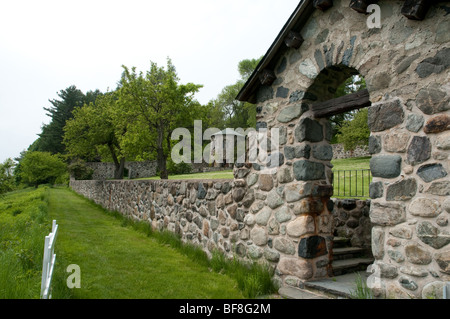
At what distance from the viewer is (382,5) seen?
139 inches

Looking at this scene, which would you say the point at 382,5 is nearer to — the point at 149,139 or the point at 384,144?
the point at 384,144

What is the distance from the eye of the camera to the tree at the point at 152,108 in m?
13.0

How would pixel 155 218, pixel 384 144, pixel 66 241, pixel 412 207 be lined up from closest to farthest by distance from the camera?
pixel 412 207
pixel 384 144
pixel 66 241
pixel 155 218

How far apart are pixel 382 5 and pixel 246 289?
3.83 meters

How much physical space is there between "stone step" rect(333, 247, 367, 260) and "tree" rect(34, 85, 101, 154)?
44.6m

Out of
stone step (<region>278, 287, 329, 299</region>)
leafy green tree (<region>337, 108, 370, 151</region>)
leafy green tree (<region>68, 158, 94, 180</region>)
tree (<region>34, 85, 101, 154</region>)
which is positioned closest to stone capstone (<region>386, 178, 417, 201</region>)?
stone step (<region>278, 287, 329, 299</region>)

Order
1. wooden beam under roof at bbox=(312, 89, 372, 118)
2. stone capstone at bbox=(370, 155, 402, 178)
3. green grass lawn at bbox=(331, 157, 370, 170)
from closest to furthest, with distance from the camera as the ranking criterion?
stone capstone at bbox=(370, 155, 402, 178) → wooden beam under roof at bbox=(312, 89, 372, 118) → green grass lawn at bbox=(331, 157, 370, 170)

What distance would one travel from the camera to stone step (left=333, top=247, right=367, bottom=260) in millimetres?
5281

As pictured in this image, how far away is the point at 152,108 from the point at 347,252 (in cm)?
1021

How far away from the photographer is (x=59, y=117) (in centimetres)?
4697

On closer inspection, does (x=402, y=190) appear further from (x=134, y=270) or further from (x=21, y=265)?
(x=21, y=265)

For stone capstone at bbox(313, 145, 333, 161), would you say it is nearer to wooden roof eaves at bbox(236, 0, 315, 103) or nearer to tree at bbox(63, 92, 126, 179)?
wooden roof eaves at bbox(236, 0, 315, 103)
